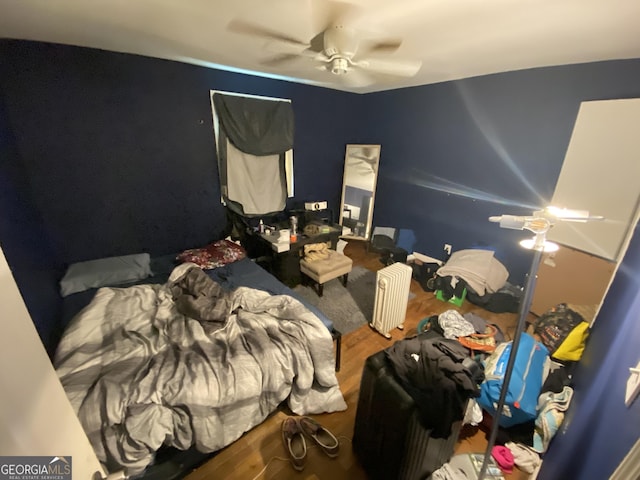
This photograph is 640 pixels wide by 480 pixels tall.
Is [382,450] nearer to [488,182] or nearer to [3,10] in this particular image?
[488,182]

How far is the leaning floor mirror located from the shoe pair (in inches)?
116

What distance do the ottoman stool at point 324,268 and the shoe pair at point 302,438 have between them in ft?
4.23

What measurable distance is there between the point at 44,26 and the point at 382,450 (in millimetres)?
3150

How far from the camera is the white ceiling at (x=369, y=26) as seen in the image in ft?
4.34

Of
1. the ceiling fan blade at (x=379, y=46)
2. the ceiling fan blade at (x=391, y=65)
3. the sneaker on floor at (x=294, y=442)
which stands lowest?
the sneaker on floor at (x=294, y=442)

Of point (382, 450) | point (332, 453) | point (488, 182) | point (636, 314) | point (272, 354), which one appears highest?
point (488, 182)

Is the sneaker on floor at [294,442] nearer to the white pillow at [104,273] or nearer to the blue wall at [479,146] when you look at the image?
the white pillow at [104,273]

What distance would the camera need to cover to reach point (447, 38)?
170cm

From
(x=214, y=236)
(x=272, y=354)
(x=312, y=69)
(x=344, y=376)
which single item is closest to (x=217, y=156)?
(x=214, y=236)

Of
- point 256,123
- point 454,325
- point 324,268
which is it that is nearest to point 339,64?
point 256,123

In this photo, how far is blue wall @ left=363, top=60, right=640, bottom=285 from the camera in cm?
234

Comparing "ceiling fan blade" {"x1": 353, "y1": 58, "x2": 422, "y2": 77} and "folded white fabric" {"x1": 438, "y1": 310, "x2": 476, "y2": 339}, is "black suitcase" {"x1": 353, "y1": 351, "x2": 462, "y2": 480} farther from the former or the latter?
"ceiling fan blade" {"x1": 353, "y1": 58, "x2": 422, "y2": 77}

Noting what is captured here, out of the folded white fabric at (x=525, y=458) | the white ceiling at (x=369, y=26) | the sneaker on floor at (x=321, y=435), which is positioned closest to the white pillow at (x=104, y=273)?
the white ceiling at (x=369, y=26)

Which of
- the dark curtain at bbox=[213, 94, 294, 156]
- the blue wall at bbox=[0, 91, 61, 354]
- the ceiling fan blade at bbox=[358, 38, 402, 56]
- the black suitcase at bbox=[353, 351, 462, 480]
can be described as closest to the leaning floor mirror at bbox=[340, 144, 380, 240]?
the dark curtain at bbox=[213, 94, 294, 156]
